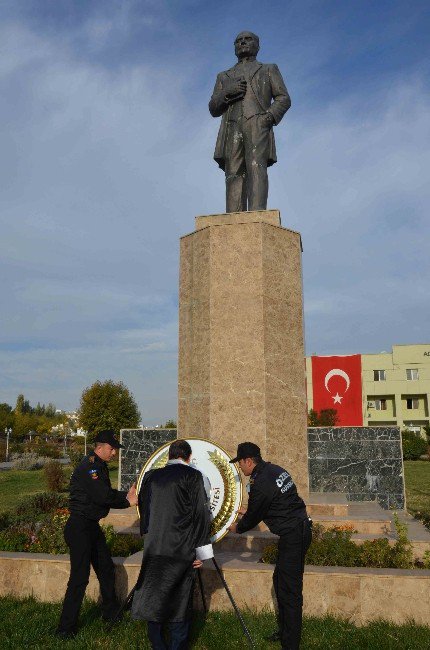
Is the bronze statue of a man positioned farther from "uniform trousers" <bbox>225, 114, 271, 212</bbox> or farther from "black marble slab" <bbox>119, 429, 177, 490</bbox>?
"black marble slab" <bbox>119, 429, 177, 490</bbox>

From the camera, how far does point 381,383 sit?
56.4 metres

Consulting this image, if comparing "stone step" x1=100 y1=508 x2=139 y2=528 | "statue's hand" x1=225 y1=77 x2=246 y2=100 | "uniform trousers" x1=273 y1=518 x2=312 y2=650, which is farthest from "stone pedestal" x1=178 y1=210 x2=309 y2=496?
"uniform trousers" x1=273 y1=518 x2=312 y2=650

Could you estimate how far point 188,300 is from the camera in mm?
9617

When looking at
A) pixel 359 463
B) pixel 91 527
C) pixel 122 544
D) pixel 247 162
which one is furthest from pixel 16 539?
pixel 247 162

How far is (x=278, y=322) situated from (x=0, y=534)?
528 centimetres

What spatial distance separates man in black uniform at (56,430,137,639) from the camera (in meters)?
4.97

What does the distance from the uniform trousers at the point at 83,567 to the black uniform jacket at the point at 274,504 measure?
5.05 feet

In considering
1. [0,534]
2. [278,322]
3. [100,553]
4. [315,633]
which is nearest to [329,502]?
[278,322]

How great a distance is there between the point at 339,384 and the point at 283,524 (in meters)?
49.6

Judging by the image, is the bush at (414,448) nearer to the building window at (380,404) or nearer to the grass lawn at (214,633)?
the building window at (380,404)

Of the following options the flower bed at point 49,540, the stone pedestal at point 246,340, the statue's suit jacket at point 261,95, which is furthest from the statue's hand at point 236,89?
the flower bed at point 49,540

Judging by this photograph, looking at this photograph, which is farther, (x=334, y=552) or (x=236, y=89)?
(x=236, y=89)

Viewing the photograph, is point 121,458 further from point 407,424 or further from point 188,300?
point 407,424

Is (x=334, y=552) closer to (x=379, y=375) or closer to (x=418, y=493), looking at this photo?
(x=418, y=493)
